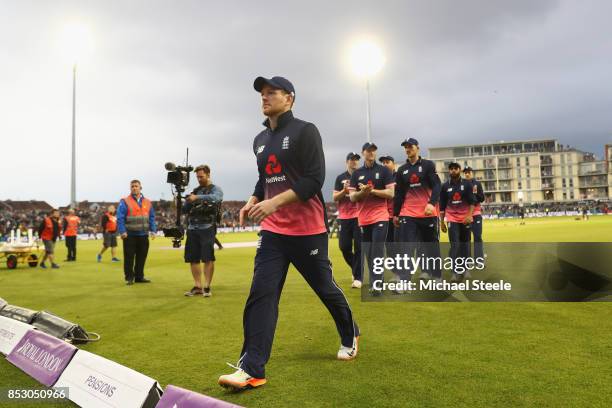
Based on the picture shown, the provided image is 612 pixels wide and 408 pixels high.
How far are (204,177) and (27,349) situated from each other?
4.71m

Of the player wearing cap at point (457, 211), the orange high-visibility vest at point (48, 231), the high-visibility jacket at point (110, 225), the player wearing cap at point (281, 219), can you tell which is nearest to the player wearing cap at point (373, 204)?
the player wearing cap at point (457, 211)

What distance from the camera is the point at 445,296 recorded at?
7.31 m

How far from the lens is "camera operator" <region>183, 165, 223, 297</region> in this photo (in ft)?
26.3

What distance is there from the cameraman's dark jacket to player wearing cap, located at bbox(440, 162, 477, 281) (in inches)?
182

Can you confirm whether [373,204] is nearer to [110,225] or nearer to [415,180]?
[415,180]

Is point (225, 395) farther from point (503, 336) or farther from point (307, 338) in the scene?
→ point (503, 336)

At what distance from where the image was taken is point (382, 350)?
14.2 feet

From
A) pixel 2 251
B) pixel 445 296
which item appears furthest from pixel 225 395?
pixel 2 251

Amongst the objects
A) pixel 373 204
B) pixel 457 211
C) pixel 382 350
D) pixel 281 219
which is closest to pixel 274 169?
pixel 281 219

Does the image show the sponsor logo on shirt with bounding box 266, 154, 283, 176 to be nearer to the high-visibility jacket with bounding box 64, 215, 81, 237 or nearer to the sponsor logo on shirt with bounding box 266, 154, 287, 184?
the sponsor logo on shirt with bounding box 266, 154, 287, 184

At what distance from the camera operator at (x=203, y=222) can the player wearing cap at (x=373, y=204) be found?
2579 mm

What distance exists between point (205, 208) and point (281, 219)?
4679mm

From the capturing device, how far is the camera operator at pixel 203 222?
8.03 m

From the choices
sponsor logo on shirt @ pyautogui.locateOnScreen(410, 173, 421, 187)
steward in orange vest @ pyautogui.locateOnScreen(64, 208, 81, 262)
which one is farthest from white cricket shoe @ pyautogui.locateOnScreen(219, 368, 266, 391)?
steward in orange vest @ pyautogui.locateOnScreen(64, 208, 81, 262)
